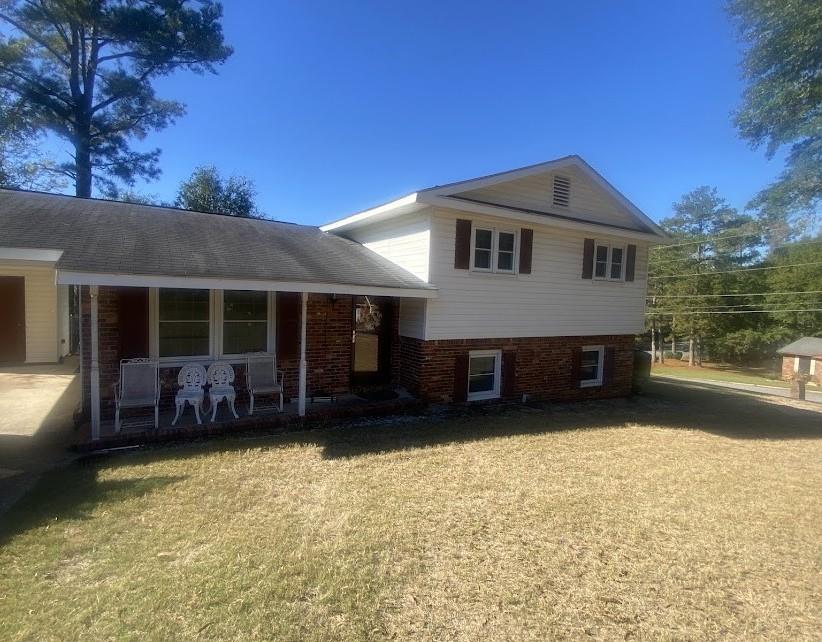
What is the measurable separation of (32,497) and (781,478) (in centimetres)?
914

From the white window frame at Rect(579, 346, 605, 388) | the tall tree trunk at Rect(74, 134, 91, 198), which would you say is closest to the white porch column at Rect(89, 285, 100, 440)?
the white window frame at Rect(579, 346, 605, 388)

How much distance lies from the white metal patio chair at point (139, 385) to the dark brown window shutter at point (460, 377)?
553 cm

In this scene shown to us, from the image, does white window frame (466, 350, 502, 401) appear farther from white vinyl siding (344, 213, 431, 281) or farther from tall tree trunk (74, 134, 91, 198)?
tall tree trunk (74, 134, 91, 198)

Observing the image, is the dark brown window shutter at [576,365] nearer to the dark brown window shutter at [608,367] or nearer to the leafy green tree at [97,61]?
the dark brown window shutter at [608,367]

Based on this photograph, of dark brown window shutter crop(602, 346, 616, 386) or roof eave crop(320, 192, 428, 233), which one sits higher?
roof eave crop(320, 192, 428, 233)

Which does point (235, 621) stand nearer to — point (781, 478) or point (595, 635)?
point (595, 635)

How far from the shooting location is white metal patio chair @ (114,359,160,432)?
662cm

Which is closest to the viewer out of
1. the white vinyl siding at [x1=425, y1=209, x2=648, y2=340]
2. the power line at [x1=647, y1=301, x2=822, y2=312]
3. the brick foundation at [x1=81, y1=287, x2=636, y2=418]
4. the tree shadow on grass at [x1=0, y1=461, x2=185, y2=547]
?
the tree shadow on grass at [x1=0, y1=461, x2=185, y2=547]

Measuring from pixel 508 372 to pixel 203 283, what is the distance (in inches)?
267

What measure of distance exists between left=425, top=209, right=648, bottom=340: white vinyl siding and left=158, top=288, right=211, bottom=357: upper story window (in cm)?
409

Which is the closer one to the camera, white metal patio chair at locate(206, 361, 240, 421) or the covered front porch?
the covered front porch

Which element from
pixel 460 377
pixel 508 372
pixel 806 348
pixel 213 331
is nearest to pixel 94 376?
pixel 213 331

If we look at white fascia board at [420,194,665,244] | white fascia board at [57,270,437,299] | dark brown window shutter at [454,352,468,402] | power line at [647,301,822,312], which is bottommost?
dark brown window shutter at [454,352,468,402]

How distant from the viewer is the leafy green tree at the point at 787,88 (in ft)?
45.1
